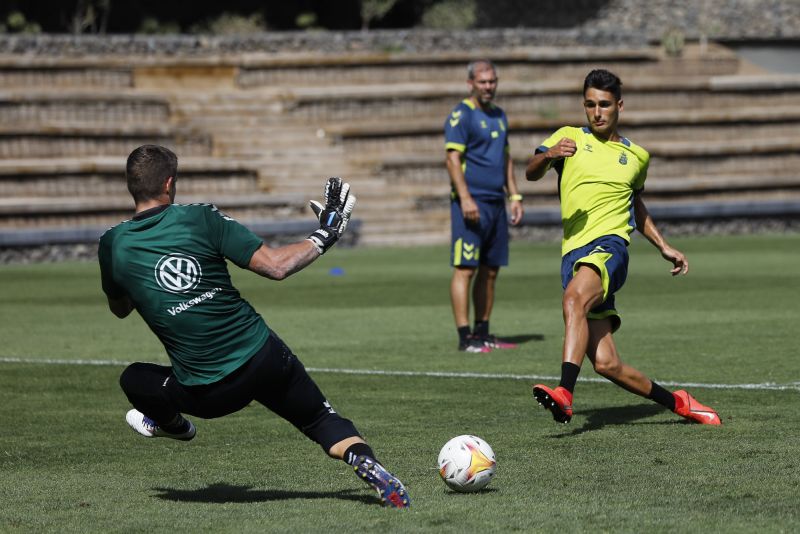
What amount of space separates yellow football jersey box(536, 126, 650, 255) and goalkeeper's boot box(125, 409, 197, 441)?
2.78 meters

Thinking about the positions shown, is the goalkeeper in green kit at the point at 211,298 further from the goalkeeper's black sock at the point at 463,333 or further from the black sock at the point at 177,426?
the goalkeeper's black sock at the point at 463,333

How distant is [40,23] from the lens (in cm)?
4338

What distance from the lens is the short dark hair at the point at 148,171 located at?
6.52 meters

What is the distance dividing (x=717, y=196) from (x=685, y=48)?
9.90 m

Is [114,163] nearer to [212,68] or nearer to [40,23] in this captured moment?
[212,68]

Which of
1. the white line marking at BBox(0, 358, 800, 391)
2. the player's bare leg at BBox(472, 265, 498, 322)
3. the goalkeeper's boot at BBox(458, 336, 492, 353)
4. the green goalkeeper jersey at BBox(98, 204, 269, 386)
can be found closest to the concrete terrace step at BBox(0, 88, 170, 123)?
the white line marking at BBox(0, 358, 800, 391)

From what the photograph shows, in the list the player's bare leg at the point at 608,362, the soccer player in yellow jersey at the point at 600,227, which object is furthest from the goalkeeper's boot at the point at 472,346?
the player's bare leg at the point at 608,362

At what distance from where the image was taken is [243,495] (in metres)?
6.95

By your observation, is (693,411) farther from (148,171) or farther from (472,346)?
(472,346)

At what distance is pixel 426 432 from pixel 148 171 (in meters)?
2.86

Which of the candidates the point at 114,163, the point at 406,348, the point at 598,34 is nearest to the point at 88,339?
the point at 406,348

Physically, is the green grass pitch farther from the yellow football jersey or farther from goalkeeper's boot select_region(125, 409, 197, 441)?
the yellow football jersey

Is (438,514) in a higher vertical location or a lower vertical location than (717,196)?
higher

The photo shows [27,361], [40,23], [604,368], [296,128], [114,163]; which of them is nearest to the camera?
[604,368]
